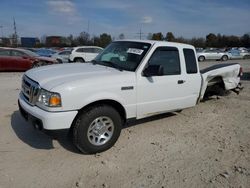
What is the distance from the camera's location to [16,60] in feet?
49.6

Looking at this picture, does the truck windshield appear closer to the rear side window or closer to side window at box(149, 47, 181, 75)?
side window at box(149, 47, 181, 75)

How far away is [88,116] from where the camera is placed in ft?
13.2

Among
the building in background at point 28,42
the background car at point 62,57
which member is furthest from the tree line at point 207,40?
the background car at point 62,57

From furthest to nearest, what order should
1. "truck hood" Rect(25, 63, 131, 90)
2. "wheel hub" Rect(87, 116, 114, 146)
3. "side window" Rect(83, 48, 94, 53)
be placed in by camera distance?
"side window" Rect(83, 48, 94, 53), "wheel hub" Rect(87, 116, 114, 146), "truck hood" Rect(25, 63, 131, 90)

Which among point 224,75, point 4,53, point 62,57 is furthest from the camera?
point 62,57

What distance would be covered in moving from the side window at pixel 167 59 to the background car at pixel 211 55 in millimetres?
27455

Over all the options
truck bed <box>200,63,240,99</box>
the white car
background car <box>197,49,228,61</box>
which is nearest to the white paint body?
truck bed <box>200,63,240,99</box>

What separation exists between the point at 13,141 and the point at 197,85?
3.82 m

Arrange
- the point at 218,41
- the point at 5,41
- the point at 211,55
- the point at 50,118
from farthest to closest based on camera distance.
A: the point at 218,41 < the point at 5,41 < the point at 211,55 < the point at 50,118

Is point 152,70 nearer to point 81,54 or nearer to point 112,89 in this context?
point 112,89

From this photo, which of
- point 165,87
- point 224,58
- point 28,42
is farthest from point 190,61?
point 28,42

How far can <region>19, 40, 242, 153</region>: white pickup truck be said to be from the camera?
3877 millimetres

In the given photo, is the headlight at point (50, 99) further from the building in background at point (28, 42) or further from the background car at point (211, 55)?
the building in background at point (28, 42)

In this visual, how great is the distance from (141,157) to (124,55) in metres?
1.96
